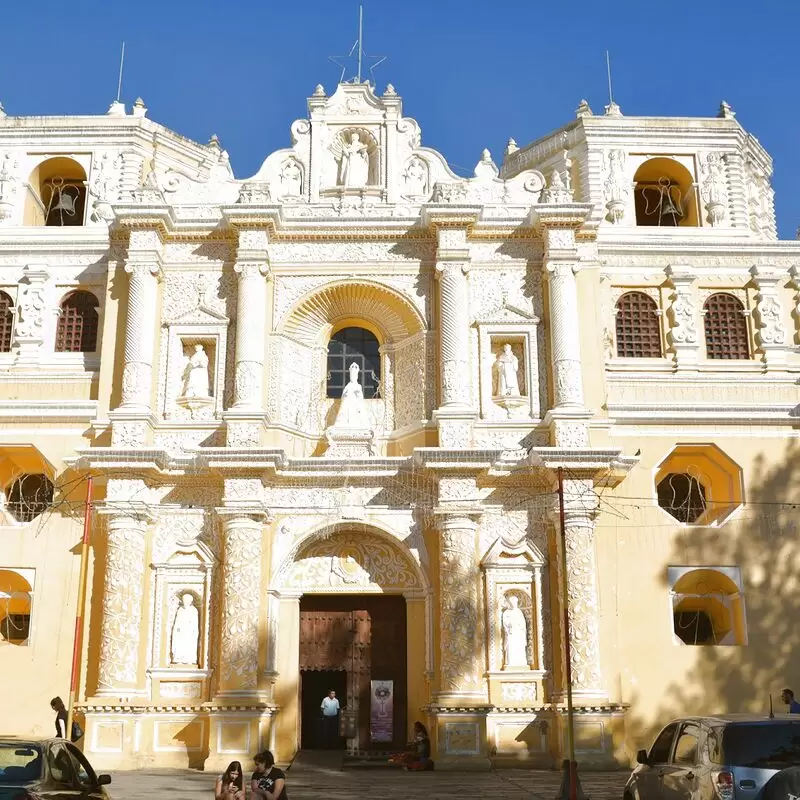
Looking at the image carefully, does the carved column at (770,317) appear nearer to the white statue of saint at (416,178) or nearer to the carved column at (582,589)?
the carved column at (582,589)

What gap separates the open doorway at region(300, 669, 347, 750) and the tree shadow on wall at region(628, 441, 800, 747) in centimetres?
598

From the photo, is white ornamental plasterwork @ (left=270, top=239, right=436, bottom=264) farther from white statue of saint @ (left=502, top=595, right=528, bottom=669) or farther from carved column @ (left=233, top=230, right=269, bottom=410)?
white statue of saint @ (left=502, top=595, right=528, bottom=669)

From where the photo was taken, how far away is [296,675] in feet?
68.8

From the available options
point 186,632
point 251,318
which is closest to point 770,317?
point 251,318

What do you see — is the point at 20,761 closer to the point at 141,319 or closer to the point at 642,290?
the point at 141,319

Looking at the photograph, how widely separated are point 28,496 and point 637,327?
13.9 metres

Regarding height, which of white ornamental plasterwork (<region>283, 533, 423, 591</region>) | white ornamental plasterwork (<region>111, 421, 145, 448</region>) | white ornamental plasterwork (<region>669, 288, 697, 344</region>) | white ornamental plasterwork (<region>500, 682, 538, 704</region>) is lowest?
white ornamental plasterwork (<region>500, 682, 538, 704</region>)

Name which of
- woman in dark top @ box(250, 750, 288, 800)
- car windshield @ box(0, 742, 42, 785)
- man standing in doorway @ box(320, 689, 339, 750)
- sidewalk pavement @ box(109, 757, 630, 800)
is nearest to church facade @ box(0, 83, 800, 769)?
man standing in doorway @ box(320, 689, 339, 750)

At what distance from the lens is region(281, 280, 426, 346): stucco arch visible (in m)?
22.8

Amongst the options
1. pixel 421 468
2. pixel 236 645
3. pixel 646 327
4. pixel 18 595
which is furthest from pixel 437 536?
pixel 18 595

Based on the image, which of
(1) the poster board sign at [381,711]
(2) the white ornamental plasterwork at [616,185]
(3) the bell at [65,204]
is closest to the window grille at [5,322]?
(3) the bell at [65,204]

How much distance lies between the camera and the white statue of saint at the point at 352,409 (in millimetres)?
22266

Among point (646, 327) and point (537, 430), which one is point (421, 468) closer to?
point (537, 430)

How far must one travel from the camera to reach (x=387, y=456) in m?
22.2
